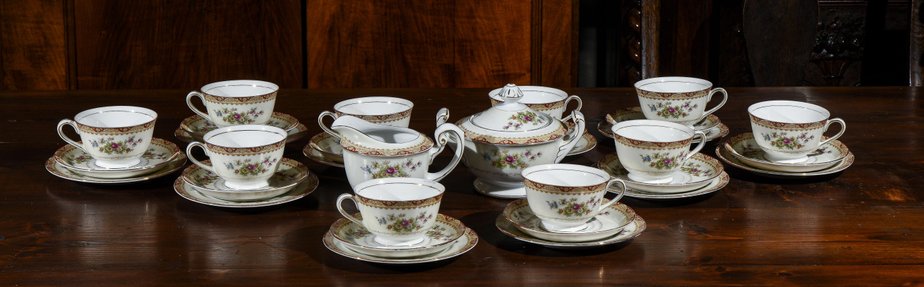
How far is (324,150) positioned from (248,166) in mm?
219

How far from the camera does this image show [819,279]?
120cm

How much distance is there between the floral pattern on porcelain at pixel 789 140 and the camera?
162 centimetres

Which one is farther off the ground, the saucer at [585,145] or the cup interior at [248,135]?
the cup interior at [248,135]

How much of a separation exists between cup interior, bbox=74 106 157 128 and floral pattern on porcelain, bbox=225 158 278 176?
233 mm

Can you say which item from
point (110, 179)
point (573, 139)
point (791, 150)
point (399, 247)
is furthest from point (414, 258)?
point (791, 150)

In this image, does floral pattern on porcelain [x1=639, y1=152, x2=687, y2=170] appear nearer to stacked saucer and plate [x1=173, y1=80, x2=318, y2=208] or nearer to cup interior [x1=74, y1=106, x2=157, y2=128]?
stacked saucer and plate [x1=173, y1=80, x2=318, y2=208]

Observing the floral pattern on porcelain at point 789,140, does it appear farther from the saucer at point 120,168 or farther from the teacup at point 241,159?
the saucer at point 120,168

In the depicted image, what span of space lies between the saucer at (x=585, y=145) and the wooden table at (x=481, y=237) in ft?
0.05

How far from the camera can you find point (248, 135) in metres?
1.56

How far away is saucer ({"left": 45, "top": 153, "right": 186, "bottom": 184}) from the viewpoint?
1551 millimetres

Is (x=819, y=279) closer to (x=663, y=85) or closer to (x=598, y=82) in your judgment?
(x=663, y=85)

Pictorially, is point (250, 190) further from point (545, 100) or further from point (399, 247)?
point (545, 100)

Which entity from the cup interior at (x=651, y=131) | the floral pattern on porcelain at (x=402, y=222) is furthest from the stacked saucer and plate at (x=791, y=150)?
the floral pattern on porcelain at (x=402, y=222)

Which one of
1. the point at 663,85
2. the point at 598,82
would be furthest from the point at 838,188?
the point at 598,82
